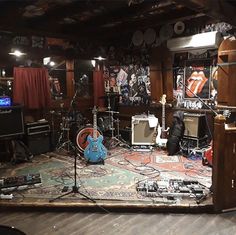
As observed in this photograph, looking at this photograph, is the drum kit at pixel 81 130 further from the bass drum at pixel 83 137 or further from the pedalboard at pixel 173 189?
the pedalboard at pixel 173 189

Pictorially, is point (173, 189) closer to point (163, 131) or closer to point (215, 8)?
point (215, 8)

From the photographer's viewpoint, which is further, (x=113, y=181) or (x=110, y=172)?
(x=110, y=172)

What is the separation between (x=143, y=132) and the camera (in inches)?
221

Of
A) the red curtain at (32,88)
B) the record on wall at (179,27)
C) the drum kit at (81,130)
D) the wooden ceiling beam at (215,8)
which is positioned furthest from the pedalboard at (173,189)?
the record on wall at (179,27)

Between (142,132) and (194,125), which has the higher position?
(194,125)

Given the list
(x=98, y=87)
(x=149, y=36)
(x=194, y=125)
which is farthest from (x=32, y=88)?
(x=194, y=125)

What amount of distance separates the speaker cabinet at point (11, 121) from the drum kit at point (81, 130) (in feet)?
2.87

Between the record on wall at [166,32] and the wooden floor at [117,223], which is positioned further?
the record on wall at [166,32]

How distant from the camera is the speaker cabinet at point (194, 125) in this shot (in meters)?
5.05

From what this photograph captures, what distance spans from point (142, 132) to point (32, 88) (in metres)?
2.45

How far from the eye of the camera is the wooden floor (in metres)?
2.63

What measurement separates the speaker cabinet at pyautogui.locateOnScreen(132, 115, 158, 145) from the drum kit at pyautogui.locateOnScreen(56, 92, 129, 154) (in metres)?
0.34

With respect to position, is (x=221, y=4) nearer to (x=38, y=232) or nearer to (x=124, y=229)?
(x=124, y=229)

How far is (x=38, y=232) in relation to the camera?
8.62ft
